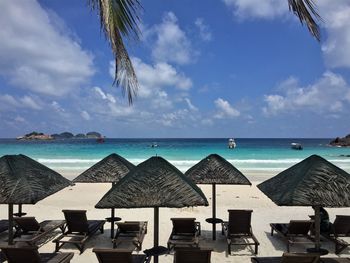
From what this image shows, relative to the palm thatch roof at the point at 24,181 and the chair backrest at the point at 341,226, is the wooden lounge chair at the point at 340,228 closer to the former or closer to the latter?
the chair backrest at the point at 341,226

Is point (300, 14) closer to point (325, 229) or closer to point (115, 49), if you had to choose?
point (115, 49)

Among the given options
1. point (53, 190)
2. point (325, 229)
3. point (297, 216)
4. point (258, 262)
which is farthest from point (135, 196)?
point (297, 216)

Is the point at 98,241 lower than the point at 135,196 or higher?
lower

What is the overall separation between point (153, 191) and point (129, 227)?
397 centimetres

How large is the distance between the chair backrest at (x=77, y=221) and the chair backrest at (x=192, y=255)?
10.8 ft

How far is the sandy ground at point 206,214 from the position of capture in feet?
26.4

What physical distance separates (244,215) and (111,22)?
19.0 feet

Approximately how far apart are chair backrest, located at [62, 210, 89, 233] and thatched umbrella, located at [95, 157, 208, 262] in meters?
3.59

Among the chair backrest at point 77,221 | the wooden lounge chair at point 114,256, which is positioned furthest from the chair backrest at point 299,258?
the chair backrest at point 77,221

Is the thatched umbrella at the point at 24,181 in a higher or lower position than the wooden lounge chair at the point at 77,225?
higher

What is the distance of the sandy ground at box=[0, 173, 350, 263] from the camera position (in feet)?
26.4

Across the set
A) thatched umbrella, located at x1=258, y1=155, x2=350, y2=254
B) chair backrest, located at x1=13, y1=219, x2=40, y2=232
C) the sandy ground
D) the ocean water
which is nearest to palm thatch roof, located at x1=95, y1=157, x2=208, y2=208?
thatched umbrella, located at x1=258, y1=155, x2=350, y2=254

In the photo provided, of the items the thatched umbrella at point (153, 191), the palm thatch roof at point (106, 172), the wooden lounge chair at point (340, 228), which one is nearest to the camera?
the thatched umbrella at point (153, 191)

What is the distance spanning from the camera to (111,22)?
4203 millimetres
